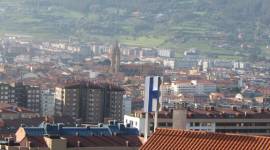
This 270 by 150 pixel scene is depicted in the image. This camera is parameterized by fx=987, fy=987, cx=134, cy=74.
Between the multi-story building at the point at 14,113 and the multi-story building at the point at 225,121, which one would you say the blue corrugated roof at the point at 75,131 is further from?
the multi-story building at the point at 14,113

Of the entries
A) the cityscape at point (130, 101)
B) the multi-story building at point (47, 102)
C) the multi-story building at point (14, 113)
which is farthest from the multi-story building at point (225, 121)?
the multi-story building at point (47, 102)

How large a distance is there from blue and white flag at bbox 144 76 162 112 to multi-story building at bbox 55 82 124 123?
66.4m

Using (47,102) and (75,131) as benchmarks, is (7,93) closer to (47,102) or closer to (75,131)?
(47,102)

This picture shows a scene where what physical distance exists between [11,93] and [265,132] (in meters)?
36.8

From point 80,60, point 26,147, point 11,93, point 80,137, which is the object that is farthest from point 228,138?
point 80,60

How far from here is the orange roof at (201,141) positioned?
13594 millimetres

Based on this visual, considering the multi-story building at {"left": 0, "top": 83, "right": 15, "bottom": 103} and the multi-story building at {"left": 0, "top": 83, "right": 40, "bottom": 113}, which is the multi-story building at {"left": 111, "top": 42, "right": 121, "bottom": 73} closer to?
the multi-story building at {"left": 0, "top": 83, "right": 40, "bottom": 113}

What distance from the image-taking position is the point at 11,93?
86812 mm

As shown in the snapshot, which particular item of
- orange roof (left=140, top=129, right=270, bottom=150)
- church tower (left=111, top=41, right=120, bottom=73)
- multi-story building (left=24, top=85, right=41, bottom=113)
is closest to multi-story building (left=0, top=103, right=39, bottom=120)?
multi-story building (left=24, top=85, right=41, bottom=113)

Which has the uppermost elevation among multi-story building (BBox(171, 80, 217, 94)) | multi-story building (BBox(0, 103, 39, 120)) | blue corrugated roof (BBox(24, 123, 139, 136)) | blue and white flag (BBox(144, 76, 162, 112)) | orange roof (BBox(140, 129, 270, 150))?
blue and white flag (BBox(144, 76, 162, 112))

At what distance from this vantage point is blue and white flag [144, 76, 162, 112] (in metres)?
→ 14.8

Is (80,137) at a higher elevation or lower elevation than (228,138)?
lower

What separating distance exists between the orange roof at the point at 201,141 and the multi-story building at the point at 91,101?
66830mm

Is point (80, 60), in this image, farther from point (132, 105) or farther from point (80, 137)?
point (80, 137)
